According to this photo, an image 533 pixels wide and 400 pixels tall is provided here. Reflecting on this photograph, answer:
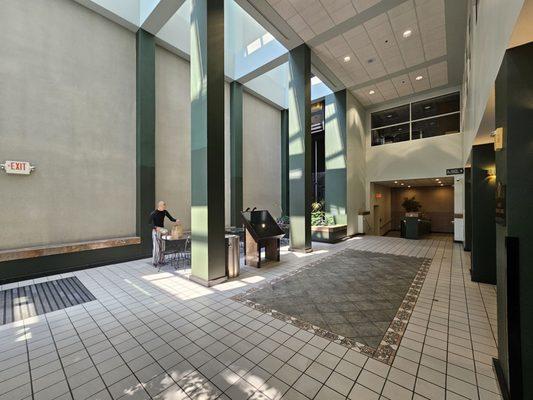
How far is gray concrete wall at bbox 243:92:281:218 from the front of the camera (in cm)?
982

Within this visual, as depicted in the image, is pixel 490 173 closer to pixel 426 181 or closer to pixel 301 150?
pixel 301 150

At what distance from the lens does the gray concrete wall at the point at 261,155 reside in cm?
982

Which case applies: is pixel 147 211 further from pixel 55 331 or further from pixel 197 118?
pixel 55 331

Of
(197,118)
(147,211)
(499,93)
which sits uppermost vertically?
(197,118)

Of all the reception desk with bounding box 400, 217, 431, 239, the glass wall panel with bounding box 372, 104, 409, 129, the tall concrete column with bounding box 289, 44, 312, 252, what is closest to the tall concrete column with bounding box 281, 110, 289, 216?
the glass wall panel with bounding box 372, 104, 409, 129

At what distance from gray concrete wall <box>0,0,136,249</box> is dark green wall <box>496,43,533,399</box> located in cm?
687

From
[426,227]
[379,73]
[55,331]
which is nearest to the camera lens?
[55,331]

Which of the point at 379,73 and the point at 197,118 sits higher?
the point at 379,73

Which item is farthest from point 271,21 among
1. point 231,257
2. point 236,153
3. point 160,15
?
point 231,257

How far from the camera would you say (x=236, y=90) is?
29.6ft

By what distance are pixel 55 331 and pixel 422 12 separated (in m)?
9.06

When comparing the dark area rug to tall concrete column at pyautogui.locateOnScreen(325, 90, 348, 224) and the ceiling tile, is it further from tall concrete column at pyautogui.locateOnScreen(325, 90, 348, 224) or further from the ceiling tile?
the ceiling tile

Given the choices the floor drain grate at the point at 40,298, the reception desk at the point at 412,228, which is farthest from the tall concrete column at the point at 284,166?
the floor drain grate at the point at 40,298

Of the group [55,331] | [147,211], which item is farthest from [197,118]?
[55,331]
